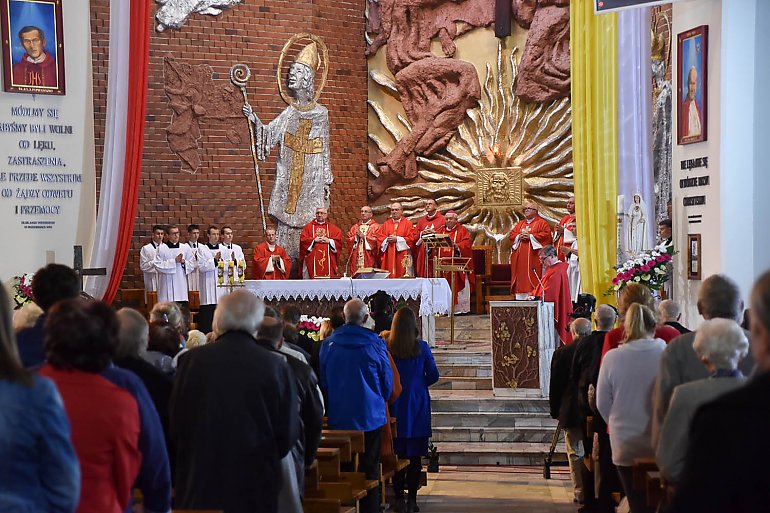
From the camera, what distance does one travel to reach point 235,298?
4.52m

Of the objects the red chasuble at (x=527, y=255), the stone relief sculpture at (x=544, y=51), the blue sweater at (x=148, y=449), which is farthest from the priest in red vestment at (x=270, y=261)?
the blue sweater at (x=148, y=449)

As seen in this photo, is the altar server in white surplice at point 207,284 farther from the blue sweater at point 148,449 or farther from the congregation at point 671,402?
the blue sweater at point 148,449

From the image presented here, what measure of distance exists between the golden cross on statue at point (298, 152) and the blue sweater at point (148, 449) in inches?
531

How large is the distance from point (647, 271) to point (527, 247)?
6.37 meters

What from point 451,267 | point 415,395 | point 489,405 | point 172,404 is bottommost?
point 489,405

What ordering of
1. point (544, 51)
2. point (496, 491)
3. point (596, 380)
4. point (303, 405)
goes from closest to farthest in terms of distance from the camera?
1. point (303, 405)
2. point (596, 380)
3. point (496, 491)
4. point (544, 51)

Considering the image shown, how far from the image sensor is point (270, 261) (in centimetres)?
1619

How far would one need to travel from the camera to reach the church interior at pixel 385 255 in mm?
3883

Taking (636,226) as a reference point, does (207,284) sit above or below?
below

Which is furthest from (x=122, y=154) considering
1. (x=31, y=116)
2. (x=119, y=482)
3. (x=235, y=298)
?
(x=119, y=482)

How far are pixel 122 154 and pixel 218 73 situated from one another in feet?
12.8

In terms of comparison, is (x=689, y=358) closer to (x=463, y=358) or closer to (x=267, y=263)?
(x=463, y=358)

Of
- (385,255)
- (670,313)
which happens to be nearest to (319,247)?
(385,255)

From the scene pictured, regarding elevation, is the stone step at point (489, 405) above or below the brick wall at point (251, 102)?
below
